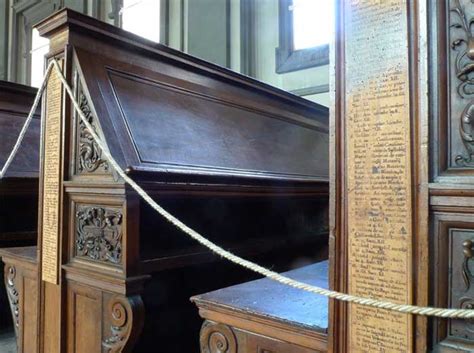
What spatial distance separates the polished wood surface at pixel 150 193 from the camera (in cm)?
157

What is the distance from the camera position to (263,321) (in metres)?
1.14

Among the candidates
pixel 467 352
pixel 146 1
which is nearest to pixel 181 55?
pixel 467 352

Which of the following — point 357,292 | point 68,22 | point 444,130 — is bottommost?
point 357,292

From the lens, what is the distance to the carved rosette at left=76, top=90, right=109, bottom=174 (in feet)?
5.32

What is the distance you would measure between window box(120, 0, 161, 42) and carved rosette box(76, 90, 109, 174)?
3.99m

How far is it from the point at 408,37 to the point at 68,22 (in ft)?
4.34

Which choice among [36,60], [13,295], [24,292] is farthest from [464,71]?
[36,60]

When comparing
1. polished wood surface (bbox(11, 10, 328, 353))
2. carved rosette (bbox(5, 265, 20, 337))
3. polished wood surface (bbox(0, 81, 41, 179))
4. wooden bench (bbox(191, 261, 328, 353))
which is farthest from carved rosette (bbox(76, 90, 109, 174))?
polished wood surface (bbox(0, 81, 41, 179))

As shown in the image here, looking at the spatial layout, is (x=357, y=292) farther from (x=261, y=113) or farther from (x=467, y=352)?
(x=261, y=113)

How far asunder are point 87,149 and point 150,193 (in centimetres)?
30

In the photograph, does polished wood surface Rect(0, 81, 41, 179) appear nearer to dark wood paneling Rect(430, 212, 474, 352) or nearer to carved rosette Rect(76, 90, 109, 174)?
carved rosette Rect(76, 90, 109, 174)

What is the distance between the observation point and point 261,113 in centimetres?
282

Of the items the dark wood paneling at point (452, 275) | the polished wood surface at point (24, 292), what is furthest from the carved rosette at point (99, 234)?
the dark wood paneling at point (452, 275)

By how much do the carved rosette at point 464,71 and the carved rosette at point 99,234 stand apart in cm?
108
